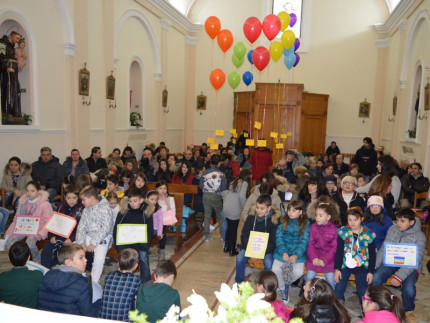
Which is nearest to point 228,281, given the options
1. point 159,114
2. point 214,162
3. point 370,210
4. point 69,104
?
point 370,210

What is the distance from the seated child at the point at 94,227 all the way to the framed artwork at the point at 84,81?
17.9ft

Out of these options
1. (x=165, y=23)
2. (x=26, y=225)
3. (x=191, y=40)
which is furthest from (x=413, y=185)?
(x=191, y=40)

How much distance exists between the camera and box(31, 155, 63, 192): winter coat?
7.50 m

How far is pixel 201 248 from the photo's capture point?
6551mm

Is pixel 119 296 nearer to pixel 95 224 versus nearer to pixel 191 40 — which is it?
pixel 95 224

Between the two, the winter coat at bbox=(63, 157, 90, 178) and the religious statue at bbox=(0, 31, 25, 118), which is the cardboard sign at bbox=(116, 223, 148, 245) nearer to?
the winter coat at bbox=(63, 157, 90, 178)

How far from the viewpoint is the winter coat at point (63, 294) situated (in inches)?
113

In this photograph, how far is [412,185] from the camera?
306 inches

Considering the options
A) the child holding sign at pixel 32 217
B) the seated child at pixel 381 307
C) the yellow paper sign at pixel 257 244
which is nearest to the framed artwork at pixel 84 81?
the child holding sign at pixel 32 217

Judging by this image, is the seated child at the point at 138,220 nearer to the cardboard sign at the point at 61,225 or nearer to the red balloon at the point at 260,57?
the cardboard sign at the point at 61,225

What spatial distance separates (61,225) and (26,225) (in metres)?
0.63

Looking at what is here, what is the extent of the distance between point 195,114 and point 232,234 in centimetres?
1140

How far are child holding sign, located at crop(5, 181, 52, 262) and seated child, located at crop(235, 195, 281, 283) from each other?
2.80 m

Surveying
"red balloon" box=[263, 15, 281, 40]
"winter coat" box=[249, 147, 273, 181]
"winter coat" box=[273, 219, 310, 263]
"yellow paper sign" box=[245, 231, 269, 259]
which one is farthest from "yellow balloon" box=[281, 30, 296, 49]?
"yellow paper sign" box=[245, 231, 269, 259]
